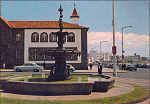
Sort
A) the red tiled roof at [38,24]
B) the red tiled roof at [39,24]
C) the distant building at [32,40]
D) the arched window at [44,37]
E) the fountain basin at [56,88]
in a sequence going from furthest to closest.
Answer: the red tiled roof at [39,24] < the red tiled roof at [38,24] < the arched window at [44,37] < the distant building at [32,40] < the fountain basin at [56,88]

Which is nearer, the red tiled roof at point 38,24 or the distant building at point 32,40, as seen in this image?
the distant building at point 32,40

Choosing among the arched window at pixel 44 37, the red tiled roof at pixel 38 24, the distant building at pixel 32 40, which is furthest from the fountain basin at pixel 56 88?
the red tiled roof at pixel 38 24

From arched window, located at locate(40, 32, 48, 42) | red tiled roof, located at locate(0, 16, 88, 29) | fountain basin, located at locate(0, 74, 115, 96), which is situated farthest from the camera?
red tiled roof, located at locate(0, 16, 88, 29)

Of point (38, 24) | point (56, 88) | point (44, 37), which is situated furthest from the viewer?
point (38, 24)

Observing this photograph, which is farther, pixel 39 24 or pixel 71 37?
pixel 39 24

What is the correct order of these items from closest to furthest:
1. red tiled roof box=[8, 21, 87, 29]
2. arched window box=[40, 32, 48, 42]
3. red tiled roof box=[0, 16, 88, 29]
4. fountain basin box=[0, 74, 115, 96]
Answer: fountain basin box=[0, 74, 115, 96] → arched window box=[40, 32, 48, 42] → red tiled roof box=[0, 16, 88, 29] → red tiled roof box=[8, 21, 87, 29]

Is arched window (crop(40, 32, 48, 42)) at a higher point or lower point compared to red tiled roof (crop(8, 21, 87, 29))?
lower

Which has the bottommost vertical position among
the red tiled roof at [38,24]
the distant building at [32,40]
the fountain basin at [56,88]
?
the fountain basin at [56,88]

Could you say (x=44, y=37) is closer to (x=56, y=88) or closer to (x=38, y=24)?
(x=38, y=24)

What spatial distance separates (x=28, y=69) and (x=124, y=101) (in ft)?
98.0

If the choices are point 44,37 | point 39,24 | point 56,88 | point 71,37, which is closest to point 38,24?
point 39,24

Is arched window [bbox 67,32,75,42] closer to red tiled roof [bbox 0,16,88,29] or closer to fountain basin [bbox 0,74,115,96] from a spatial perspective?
red tiled roof [bbox 0,16,88,29]

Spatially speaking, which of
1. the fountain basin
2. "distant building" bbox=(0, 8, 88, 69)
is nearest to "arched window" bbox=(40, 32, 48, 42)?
"distant building" bbox=(0, 8, 88, 69)

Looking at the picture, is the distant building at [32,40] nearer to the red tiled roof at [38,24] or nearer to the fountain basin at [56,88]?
the red tiled roof at [38,24]
